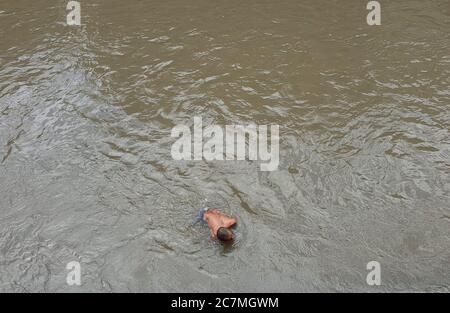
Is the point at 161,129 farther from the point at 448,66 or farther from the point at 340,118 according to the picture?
the point at 448,66

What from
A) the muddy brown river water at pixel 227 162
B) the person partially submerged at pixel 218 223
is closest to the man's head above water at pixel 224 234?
the person partially submerged at pixel 218 223

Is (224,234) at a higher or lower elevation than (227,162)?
lower

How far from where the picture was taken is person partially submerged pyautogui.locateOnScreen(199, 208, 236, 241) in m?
5.27

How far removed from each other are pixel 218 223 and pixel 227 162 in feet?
4.37

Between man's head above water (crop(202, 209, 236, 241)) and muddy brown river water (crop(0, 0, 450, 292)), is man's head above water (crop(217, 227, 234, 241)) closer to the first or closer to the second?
man's head above water (crop(202, 209, 236, 241))

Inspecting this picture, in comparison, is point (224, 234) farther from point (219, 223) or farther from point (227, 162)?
point (227, 162)

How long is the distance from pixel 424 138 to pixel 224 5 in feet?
17.2

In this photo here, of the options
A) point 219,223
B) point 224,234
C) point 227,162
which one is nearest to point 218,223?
point 219,223

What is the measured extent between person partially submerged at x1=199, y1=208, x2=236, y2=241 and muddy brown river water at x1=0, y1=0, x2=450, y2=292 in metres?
0.16

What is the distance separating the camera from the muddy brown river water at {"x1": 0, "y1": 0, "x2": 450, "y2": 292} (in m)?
5.30

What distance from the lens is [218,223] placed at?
539 cm

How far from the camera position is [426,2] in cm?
978

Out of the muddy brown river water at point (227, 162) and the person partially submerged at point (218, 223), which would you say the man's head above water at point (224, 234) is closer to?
the person partially submerged at point (218, 223)

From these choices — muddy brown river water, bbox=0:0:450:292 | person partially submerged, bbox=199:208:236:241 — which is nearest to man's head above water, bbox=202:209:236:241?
person partially submerged, bbox=199:208:236:241
